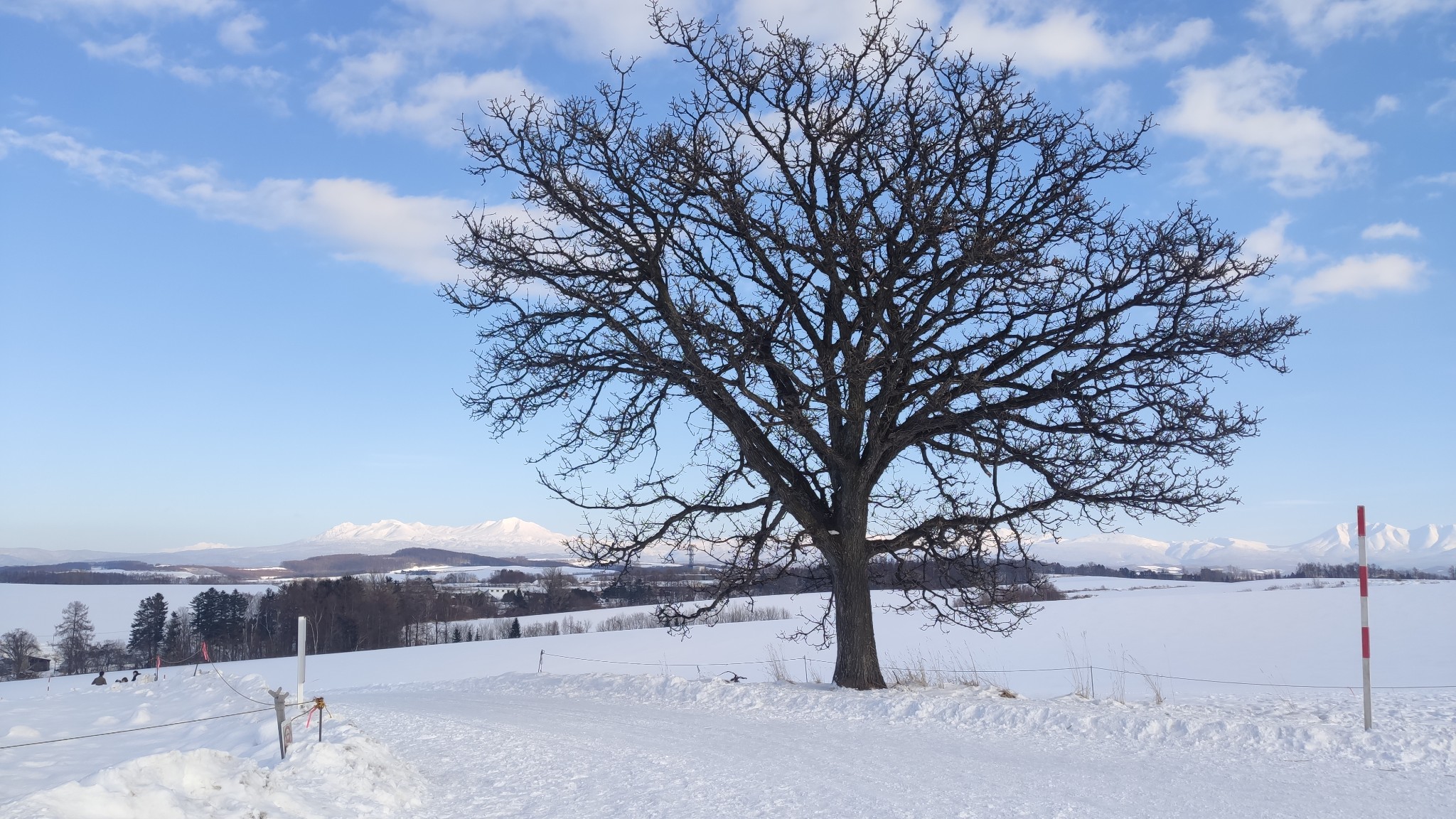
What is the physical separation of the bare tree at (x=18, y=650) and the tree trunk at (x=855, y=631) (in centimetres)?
5319

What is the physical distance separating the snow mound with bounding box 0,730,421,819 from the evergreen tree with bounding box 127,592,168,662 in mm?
68112

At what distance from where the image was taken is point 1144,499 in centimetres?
1202

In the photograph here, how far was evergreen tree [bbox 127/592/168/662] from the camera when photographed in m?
64.6

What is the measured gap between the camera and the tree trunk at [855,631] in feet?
40.9

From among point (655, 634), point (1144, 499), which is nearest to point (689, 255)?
point (1144, 499)

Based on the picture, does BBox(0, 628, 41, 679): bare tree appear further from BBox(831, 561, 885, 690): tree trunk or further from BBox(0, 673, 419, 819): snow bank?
BBox(831, 561, 885, 690): tree trunk

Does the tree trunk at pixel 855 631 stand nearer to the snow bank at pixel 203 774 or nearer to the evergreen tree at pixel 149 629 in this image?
the snow bank at pixel 203 774

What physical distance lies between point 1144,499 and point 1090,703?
10.5 feet

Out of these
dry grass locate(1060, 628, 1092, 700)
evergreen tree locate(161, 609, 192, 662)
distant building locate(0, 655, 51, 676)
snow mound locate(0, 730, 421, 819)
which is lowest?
evergreen tree locate(161, 609, 192, 662)

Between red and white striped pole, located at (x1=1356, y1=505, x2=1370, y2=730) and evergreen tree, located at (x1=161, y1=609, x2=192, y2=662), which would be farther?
evergreen tree, located at (x1=161, y1=609, x2=192, y2=662)

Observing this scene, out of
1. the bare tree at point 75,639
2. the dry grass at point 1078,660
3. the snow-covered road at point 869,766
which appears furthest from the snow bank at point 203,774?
the bare tree at point 75,639

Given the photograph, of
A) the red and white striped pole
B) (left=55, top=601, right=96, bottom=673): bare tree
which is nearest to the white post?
the red and white striped pole

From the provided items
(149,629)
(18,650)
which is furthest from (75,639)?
(18,650)

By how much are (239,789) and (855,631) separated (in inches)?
331
